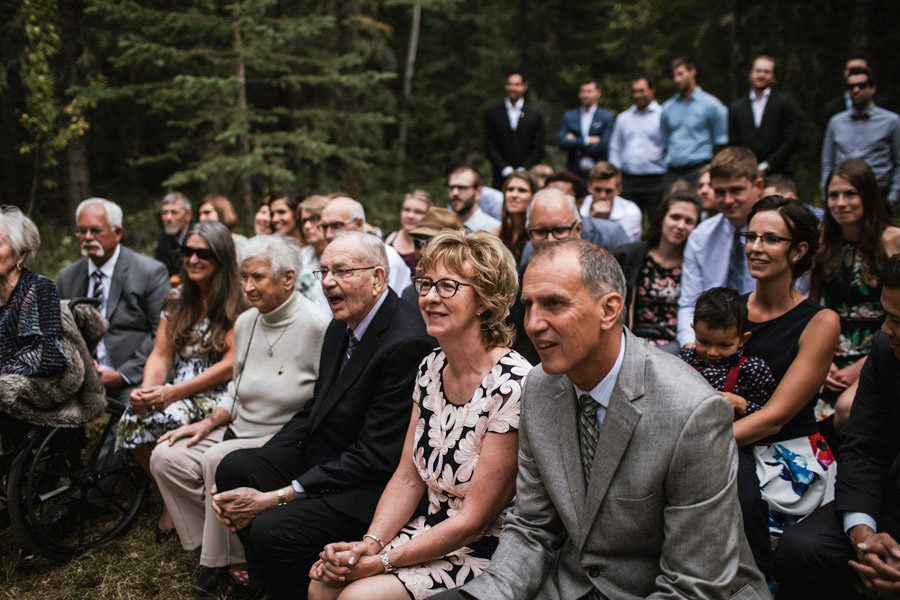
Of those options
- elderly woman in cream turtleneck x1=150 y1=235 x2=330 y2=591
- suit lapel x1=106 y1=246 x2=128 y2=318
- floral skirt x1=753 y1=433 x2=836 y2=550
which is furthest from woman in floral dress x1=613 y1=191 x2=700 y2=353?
suit lapel x1=106 y1=246 x2=128 y2=318

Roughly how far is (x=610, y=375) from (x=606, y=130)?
683cm

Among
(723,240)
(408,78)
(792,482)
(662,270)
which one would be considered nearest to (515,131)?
(662,270)

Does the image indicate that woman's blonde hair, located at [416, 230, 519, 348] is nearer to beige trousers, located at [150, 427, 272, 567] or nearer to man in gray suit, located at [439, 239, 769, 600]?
man in gray suit, located at [439, 239, 769, 600]

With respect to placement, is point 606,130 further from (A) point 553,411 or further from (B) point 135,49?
(A) point 553,411

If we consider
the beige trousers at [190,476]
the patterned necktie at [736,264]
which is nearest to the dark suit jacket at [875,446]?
the patterned necktie at [736,264]

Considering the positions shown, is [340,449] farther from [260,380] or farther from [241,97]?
[241,97]

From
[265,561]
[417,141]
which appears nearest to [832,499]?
[265,561]

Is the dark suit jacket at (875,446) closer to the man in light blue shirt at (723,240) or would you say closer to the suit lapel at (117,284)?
the man in light blue shirt at (723,240)

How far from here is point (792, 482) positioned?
2990mm

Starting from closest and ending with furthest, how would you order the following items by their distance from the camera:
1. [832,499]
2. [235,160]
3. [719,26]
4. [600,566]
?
[600,566] < [832,499] < [235,160] < [719,26]

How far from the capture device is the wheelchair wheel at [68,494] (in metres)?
3.79

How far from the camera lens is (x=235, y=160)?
921 cm

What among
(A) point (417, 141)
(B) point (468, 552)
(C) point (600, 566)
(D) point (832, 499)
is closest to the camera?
(C) point (600, 566)

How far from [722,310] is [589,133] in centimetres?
563
